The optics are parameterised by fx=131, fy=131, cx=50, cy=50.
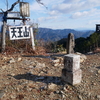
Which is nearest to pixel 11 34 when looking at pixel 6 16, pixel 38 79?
pixel 6 16

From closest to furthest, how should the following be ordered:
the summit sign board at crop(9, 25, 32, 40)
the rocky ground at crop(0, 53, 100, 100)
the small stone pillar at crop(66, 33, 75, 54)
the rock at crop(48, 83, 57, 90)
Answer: the rocky ground at crop(0, 53, 100, 100)
the rock at crop(48, 83, 57, 90)
the small stone pillar at crop(66, 33, 75, 54)
the summit sign board at crop(9, 25, 32, 40)

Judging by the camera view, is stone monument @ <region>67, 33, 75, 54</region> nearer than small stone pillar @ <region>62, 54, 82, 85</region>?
No

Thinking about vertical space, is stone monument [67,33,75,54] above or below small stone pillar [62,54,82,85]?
above

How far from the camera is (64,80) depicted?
147 inches

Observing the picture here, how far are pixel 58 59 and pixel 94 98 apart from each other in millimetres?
3284

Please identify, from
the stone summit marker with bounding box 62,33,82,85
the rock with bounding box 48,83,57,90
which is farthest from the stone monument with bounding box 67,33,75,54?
the rock with bounding box 48,83,57,90

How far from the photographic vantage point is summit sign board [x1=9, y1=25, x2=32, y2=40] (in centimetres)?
679

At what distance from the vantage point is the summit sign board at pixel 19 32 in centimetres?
679

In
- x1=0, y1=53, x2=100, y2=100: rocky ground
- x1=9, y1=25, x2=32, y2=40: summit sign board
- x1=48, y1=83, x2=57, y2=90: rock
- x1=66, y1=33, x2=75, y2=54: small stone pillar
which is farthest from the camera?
x1=9, y1=25, x2=32, y2=40: summit sign board

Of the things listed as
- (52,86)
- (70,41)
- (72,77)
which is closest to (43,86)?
(52,86)

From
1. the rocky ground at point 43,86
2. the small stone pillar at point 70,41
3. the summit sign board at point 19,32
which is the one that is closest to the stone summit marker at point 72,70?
the rocky ground at point 43,86

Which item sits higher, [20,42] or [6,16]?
[6,16]

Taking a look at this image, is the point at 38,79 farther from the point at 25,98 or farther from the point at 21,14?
the point at 21,14

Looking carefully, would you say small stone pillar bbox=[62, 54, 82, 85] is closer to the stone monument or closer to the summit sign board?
the stone monument
